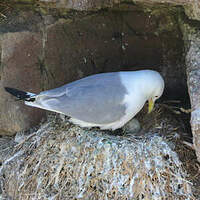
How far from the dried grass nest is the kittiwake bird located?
4.8 inches

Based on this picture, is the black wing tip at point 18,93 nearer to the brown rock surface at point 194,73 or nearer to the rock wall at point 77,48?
the rock wall at point 77,48

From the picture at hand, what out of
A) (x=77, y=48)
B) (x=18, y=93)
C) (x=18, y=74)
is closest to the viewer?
(x=18, y=93)

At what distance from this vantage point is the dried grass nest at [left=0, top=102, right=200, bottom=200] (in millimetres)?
1915

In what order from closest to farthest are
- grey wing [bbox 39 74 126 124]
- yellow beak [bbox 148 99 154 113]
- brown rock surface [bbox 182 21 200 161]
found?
1. brown rock surface [bbox 182 21 200 161]
2. grey wing [bbox 39 74 126 124]
3. yellow beak [bbox 148 99 154 113]

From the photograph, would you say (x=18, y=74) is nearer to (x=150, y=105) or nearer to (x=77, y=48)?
(x=77, y=48)

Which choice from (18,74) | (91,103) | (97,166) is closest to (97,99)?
(91,103)

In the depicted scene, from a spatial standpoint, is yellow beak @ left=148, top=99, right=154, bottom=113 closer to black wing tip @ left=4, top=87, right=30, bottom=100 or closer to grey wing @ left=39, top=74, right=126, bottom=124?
grey wing @ left=39, top=74, right=126, bottom=124

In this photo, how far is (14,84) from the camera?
7.45ft

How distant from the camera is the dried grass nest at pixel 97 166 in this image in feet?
6.28

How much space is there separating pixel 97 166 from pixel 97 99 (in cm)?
40

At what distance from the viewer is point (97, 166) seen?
1.98m

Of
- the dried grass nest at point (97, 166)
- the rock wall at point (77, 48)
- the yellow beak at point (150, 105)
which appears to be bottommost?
the dried grass nest at point (97, 166)

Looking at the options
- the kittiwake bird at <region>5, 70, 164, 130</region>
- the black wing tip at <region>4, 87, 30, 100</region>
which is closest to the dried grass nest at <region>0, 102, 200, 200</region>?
the kittiwake bird at <region>5, 70, 164, 130</region>

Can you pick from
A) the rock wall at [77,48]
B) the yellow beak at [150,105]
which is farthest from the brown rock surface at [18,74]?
the yellow beak at [150,105]
